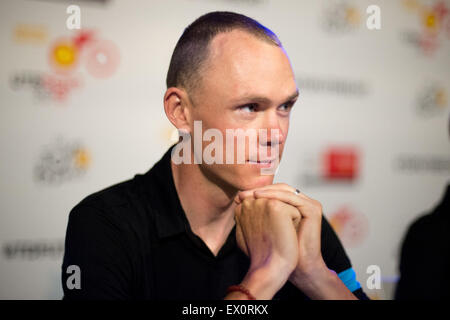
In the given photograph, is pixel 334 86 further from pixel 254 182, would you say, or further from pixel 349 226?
pixel 254 182

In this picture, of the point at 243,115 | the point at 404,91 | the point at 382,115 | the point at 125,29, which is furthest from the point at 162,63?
the point at 404,91

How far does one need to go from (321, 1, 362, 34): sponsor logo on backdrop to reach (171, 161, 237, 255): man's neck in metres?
1.48

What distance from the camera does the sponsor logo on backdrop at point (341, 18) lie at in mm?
2207

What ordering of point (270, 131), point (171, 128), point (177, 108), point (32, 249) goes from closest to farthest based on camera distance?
point (270, 131) → point (177, 108) → point (32, 249) → point (171, 128)

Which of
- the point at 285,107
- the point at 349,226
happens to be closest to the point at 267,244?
the point at 285,107

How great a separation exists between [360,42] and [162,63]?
1317 millimetres

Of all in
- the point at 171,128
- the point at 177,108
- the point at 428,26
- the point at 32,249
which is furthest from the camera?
the point at 428,26

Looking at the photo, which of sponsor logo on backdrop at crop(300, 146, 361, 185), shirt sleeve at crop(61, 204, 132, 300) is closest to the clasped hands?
shirt sleeve at crop(61, 204, 132, 300)

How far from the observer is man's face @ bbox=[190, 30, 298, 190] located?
3.40 ft

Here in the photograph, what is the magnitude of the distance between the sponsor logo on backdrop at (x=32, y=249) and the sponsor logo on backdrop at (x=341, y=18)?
191 centimetres

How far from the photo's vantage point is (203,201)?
1208 millimetres

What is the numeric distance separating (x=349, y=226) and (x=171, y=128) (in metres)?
1.29

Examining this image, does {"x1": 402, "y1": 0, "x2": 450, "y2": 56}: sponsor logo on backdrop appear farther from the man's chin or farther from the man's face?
the man's chin

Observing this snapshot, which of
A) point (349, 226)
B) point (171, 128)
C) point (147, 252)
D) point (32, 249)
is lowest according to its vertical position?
point (349, 226)
